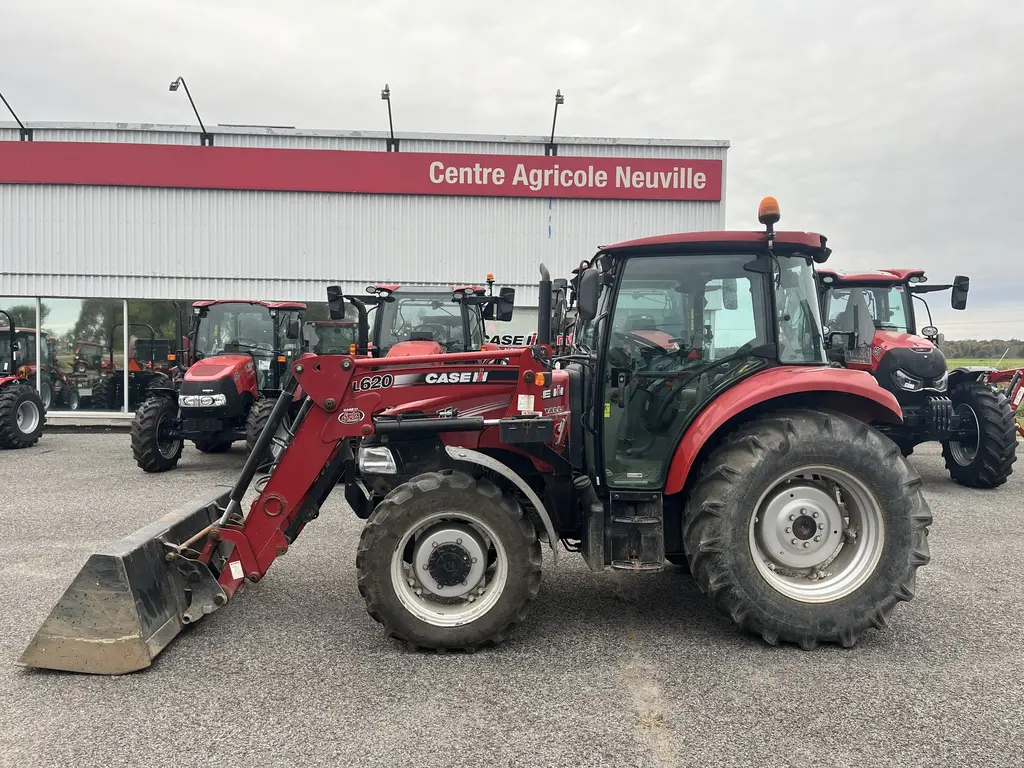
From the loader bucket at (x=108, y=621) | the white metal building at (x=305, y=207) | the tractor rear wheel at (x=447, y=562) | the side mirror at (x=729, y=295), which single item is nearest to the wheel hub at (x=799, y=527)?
the side mirror at (x=729, y=295)

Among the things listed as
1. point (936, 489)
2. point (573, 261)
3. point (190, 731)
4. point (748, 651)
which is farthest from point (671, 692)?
point (573, 261)

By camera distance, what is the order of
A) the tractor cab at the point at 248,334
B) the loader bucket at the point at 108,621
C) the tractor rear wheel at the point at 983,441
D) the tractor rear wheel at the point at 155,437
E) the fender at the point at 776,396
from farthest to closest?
1. the tractor cab at the point at 248,334
2. the tractor rear wheel at the point at 155,437
3. the tractor rear wheel at the point at 983,441
4. the fender at the point at 776,396
5. the loader bucket at the point at 108,621

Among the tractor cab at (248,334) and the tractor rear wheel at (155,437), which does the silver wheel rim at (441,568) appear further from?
the tractor cab at (248,334)

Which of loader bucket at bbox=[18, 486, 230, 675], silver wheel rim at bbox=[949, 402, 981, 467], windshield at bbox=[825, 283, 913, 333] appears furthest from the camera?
windshield at bbox=[825, 283, 913, 333]

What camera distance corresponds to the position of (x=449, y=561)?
3.48 m

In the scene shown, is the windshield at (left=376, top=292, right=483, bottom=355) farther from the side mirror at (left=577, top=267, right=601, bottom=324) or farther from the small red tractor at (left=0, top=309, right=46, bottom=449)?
the small red tractor at (left=0, top=309, right=46, bottom=449)

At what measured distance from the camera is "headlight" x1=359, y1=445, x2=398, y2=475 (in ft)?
12.2

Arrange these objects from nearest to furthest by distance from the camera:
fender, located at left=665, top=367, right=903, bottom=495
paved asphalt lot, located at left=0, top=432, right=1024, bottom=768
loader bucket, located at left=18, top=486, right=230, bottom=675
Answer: paved asphalt lot, located at left=0, top=432, right=1024, bottom=768 → loader bucket, located at left=18, top=486, right=230, bottom=675 → fender, located at left=665, top=367, right=903, bottom=495

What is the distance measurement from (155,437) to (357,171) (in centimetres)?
778

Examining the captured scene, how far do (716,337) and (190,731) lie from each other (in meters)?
3.10

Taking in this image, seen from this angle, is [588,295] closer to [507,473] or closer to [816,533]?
[507,473]

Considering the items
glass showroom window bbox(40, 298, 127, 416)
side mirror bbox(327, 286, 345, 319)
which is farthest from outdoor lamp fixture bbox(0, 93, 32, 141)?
side mirror bbox(327, 286, 345, 319)

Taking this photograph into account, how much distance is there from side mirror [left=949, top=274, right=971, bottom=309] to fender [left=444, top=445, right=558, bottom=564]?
7.18 m

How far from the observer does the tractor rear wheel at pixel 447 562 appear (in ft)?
11.2
